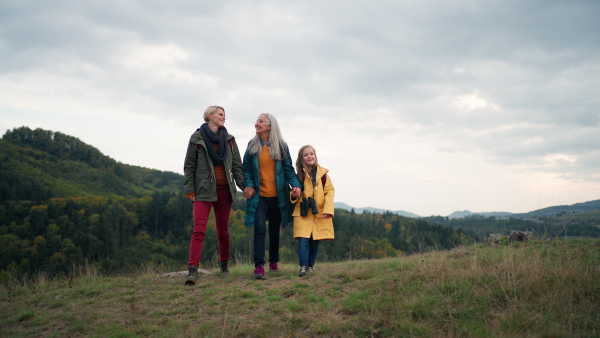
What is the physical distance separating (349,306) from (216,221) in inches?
121

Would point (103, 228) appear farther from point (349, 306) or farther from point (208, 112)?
point (349, 306)

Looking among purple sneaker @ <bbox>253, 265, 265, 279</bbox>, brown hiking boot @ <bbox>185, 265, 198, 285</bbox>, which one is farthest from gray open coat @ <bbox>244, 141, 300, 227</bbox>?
brown hiking boot @ <bbox>185, 265, 198, 285</bbox>

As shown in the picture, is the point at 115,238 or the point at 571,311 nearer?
the point at 571,311

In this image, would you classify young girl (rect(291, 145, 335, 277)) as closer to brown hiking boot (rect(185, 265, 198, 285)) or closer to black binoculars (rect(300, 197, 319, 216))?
black binoculars (rect(300, 197, 319, 216))

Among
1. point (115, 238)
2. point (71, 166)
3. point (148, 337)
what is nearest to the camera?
point (148, 337)

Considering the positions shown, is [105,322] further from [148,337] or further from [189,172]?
[189,172]

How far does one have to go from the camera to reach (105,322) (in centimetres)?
469

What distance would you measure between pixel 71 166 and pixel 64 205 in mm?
72129

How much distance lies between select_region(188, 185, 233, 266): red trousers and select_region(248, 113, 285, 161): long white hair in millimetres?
835

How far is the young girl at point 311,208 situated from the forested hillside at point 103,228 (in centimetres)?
3760

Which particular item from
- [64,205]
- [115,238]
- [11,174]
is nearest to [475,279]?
[115,238]

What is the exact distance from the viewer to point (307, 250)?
6.65m

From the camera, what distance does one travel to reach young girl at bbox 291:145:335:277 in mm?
6410

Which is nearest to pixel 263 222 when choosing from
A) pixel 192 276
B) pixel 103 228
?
pixel 192 276
